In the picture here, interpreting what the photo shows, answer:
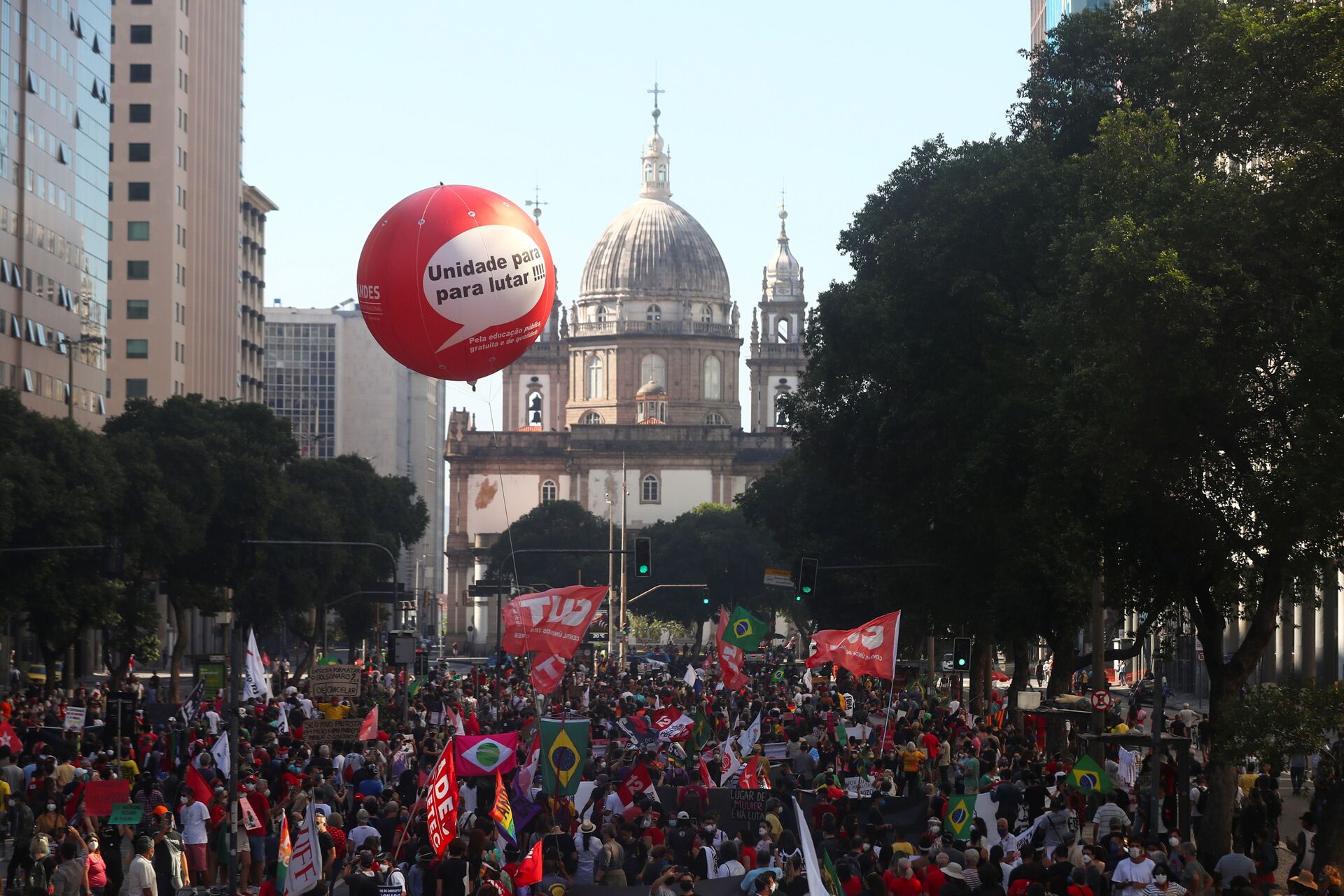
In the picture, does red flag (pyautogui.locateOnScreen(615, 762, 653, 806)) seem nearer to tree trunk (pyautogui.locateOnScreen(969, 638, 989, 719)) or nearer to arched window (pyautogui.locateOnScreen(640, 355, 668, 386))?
tree trunk (pyautogui.locateOnScreen(969, 638, 989, 719))

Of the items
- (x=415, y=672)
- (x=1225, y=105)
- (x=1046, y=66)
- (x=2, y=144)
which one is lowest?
(x=415, y=672)

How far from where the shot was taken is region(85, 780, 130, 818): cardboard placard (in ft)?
77.0

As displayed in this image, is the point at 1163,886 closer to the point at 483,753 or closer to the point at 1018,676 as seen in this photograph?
the point at 483,753

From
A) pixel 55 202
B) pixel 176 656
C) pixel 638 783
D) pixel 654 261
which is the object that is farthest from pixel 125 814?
pixel 654 261

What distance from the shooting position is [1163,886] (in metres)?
19.1

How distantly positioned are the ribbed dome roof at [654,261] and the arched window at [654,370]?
5.46 m

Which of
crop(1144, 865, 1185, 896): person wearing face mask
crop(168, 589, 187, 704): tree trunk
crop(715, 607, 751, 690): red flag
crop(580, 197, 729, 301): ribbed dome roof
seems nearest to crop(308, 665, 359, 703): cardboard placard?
crop(715, 607, 751, 690): red flag

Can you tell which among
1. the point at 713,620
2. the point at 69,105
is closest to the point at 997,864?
the point at 69,105

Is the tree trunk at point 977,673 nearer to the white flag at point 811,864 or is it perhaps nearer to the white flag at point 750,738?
the white flag at point 750,738

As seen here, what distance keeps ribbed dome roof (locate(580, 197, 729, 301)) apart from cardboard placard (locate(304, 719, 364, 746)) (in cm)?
14590

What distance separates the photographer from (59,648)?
175ft

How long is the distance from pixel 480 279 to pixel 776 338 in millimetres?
168356

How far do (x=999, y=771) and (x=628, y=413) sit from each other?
476 feet

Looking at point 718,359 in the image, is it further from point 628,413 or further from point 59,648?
point 59,648
